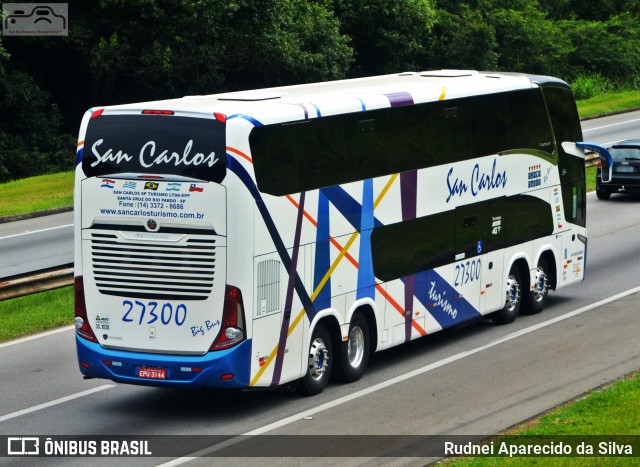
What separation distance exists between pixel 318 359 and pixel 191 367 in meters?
1.90

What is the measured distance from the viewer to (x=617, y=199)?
112ft

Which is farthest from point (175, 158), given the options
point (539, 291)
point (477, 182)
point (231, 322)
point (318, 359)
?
point (539, 291)

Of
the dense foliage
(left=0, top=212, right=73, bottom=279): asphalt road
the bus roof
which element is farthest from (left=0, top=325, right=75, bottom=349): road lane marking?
the dense foliage

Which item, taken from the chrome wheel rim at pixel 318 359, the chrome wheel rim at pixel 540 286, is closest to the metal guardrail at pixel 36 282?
the chrome wheel rim at pixel 318 359

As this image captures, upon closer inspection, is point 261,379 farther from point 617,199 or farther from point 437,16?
point 437,16

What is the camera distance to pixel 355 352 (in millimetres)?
16062

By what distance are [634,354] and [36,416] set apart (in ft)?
26.3

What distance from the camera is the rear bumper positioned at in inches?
548

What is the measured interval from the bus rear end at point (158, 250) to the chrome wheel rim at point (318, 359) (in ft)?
4.41

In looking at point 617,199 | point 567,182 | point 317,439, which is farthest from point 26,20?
point 317,439

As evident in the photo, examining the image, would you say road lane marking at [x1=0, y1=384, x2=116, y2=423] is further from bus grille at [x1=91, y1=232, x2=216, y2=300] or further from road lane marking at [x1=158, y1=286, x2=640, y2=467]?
road lane marking at [x1=158, y1=286, x2=640, y2=467]

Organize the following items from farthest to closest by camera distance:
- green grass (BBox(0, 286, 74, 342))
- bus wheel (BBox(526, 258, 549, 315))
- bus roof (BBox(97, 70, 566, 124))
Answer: bus wheel (BBox(526, 258, 549, 315)) → green grass (BBox(0, 286, 74, 342)) → bus roof (BBox(97, 70, 566, 124))

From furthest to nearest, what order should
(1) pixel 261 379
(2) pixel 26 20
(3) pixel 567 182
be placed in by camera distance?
(2) pixel 26 20 < (3) pixel 567 182 < (1) pixel 261 379

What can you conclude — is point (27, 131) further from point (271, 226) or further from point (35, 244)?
point (271, 226)
